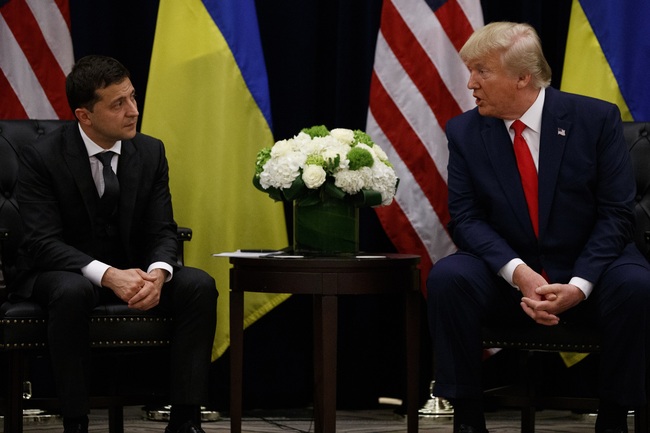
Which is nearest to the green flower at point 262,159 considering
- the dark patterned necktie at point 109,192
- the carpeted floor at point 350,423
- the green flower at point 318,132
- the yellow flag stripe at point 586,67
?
the green flower at point 318,132

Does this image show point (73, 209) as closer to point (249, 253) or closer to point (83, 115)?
point (83, 115)

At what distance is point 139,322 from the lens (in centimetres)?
360

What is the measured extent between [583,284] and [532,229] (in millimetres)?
287

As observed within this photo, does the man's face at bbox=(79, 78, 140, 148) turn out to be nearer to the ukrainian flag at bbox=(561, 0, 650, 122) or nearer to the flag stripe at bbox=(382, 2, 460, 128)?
the flag stripe at bbox=(382, 2, 460, 128)

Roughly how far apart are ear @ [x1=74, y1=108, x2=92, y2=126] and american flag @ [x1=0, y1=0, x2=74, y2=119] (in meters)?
0.78

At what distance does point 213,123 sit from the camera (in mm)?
4473

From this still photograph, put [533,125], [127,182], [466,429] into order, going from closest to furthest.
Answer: [466,429], [533,125], [127,182]

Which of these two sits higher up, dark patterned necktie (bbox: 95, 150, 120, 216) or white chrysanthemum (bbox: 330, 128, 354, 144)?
white chrysanthemum (bbox: 330, 128, 354, 144)

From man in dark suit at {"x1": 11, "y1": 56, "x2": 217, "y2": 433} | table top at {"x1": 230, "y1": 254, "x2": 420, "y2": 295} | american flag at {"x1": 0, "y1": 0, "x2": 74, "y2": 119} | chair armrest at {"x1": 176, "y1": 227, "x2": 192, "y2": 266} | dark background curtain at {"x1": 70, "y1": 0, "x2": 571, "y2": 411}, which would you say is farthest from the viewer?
dark background curtain at {"x1": 70, "y1": 0, "x2": 571, "y2": 411}

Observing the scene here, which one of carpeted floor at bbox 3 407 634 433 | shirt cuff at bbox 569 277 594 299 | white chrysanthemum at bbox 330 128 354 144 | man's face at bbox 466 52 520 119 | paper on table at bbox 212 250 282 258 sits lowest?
carpeted floor at bbox 3 407 634 433

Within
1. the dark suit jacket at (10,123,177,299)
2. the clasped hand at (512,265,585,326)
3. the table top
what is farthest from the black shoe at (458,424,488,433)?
the dark suit jacket at (10,123,177,299)

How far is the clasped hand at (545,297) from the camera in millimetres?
3404

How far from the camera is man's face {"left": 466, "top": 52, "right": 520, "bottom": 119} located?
372cm

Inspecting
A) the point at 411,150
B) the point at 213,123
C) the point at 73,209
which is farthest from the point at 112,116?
the point at 411,150
